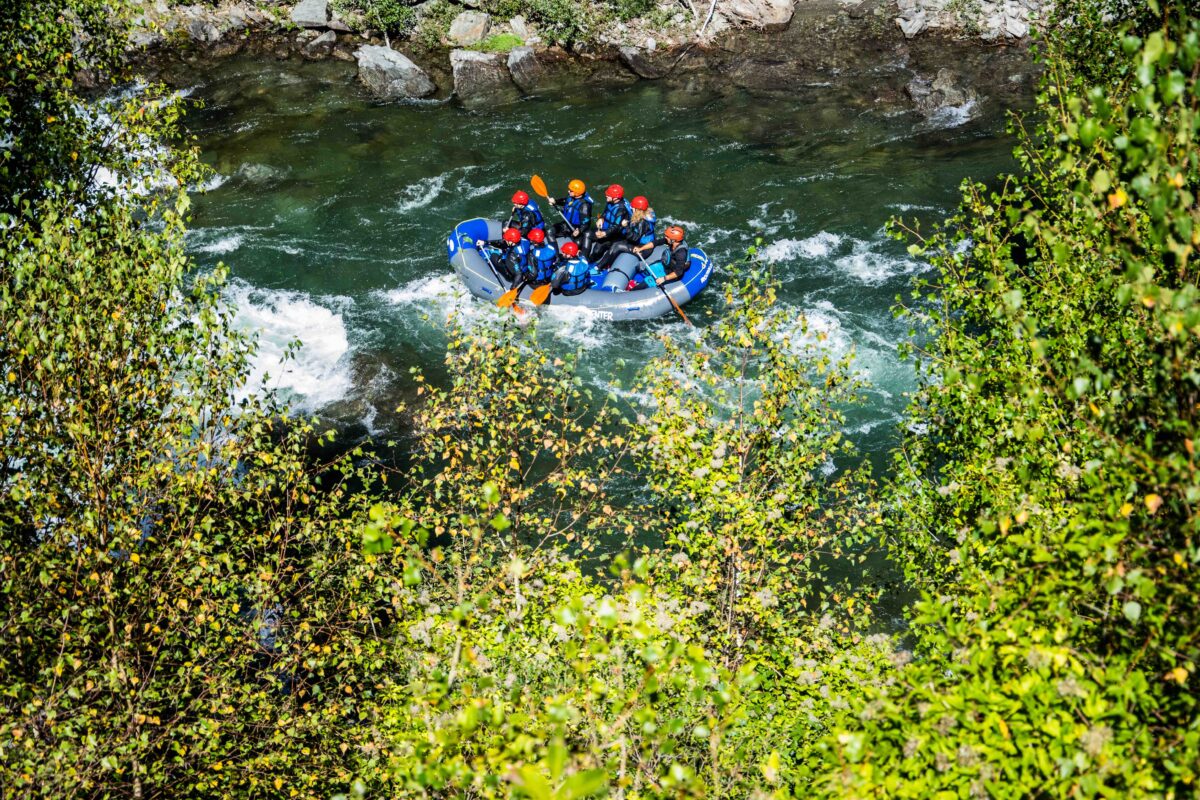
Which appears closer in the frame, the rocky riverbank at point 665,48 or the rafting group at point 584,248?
the rafting group at point 584,248

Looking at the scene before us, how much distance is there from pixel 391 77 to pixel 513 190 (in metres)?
7.53

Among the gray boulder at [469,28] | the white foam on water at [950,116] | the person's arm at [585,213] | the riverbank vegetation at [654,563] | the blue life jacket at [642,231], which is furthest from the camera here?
the gray boulder at [469,28]

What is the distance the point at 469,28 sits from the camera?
29.7 meters

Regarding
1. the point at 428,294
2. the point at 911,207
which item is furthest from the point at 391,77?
the point at 911,207

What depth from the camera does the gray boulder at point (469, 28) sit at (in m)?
29.6

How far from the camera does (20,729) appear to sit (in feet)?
20.4

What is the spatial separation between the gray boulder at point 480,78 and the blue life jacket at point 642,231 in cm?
1048

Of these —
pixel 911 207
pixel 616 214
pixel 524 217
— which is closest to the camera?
pixel 616 214

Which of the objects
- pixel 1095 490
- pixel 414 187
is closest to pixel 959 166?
pixel 414 187

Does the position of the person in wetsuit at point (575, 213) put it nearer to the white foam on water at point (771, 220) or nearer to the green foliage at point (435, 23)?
the white foam on water at point (771, 220)

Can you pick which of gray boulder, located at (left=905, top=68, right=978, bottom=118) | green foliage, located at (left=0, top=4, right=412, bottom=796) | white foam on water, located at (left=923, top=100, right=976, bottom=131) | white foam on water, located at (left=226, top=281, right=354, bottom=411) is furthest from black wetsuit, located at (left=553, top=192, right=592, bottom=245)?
gray boulder, located at (left=905, top=68, right=978, bottom=118)

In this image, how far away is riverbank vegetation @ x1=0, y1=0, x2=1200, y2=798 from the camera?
4266mm

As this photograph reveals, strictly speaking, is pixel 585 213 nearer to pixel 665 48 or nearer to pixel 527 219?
pixel 527 219

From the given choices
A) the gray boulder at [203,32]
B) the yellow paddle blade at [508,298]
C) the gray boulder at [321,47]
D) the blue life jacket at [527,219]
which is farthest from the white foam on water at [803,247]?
the gray boulder at [203,32]
